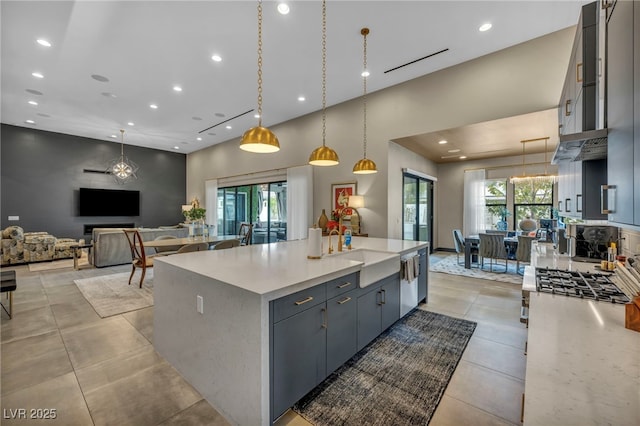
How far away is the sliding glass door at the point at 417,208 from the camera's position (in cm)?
619

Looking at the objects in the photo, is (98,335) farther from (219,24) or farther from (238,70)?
(238,70)

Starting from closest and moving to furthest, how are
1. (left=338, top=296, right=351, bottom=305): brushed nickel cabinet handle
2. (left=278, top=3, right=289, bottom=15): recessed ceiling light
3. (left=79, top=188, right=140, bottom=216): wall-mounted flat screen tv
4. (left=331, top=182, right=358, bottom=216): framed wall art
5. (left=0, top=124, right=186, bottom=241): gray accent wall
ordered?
(left=338, top=296, right=351, bottom=305): brushed nickel cabinet handle
(left=278, top=3, right=289, bottom=15): recessed ceiling light
(left=331, top=182, right=358, bottom=216): framed wall art
(left=0, top=124, right=186, bottom=241): gray accent wall
(left=79, top=188, right=140, bottom=216): wall-mounted flat screen tv

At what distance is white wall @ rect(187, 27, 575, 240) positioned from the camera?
12.6 ft

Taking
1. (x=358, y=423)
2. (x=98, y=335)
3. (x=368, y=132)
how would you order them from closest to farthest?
(x=358, y=423)
(x=98, y=335)
(x=368, y=132)

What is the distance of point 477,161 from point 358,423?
8.08m

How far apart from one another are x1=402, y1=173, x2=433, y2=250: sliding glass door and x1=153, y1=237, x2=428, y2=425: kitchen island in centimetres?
427

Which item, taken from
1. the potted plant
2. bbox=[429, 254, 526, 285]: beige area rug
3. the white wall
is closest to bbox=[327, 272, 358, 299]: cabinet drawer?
the white wall

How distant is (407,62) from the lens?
173 inches

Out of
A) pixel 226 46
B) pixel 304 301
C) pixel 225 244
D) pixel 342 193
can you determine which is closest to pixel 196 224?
pixel 225 244

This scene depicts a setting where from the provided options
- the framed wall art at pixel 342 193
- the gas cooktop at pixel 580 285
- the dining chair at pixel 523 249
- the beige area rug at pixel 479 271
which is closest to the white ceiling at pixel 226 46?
the framed wall art at pixel 342 193

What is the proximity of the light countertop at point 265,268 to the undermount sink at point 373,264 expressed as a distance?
15 cm

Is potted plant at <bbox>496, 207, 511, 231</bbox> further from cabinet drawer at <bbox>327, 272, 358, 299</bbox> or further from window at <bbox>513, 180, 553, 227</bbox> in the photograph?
cabinet drawer at <bbox>327, 272, 358, 299</bbox>

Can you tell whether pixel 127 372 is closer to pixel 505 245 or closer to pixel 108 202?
pixel 505 245

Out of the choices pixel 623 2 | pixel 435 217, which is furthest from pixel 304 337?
pixel 435 217
